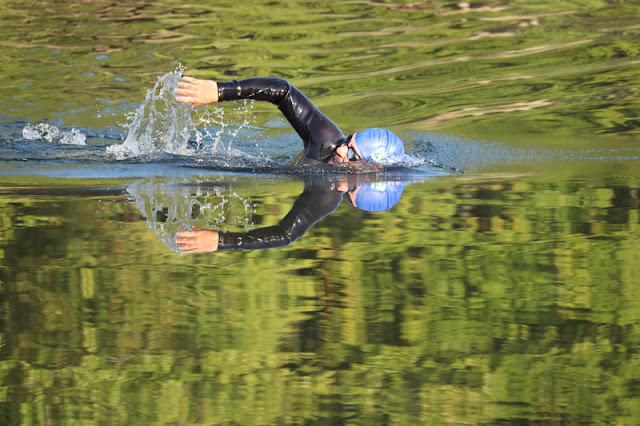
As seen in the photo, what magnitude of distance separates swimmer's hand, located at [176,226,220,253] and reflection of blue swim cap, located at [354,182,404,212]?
52.6 inches

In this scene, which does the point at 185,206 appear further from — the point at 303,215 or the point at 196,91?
the point at 196,91

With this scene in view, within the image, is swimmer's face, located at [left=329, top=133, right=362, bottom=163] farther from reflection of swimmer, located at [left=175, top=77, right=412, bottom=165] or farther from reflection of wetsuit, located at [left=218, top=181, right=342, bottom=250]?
reflection of wetsuit, located at [left=218, top=181, right=342, bottom=250]

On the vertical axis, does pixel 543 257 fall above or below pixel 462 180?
below

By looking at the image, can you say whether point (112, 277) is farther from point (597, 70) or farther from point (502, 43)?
point (502, 43)

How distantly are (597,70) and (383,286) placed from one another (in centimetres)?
1000

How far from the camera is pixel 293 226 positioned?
4832 millimetres

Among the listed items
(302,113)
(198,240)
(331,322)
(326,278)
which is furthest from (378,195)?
(331,322)

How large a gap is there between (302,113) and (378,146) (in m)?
0.74

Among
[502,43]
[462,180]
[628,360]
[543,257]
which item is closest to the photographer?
[628,360]

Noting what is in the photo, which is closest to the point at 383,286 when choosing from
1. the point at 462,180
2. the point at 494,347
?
the point at 494,347

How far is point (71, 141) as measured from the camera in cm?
900

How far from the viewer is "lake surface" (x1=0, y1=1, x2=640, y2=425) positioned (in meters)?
2.75

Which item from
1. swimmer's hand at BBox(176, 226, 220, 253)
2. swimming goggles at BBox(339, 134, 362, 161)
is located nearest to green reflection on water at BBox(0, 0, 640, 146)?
swimming goggles at BBox(339, 134, 362, 161)

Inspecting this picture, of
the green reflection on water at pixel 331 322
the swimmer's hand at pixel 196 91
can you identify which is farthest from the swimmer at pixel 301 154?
the green reflection on water at pixel 331 322
